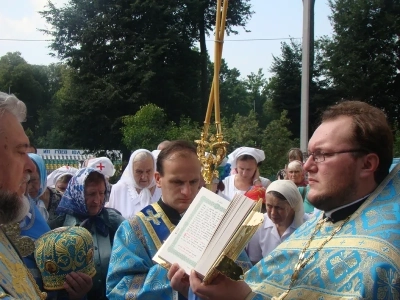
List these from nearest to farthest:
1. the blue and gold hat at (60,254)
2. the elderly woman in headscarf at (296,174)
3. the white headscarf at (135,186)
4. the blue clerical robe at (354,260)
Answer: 1. the blue clerical robe at (354,260)
2. the blue and gold hat at (60,254)
3. the white headscarf at (135,186)
4. the elderly woman in headscarf at (296,174)

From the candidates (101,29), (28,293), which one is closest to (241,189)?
(28,293)

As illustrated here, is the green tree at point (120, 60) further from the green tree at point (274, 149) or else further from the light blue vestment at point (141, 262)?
the light blue vestment at point (141, 262)

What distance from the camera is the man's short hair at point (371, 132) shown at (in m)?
2.12

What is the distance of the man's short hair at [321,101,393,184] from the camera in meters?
2.12

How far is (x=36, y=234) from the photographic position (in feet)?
10.7

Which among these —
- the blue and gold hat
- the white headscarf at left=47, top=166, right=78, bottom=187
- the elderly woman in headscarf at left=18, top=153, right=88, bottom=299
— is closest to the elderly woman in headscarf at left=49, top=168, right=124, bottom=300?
the elderly woman in headscarf at left=18, top=153, right=88, bottom=299

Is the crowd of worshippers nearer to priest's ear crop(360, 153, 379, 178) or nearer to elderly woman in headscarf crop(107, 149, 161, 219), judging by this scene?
priest's ear crop(360, 153, 379, 178)

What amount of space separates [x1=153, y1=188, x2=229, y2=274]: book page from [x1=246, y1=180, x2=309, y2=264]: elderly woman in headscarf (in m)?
2.06

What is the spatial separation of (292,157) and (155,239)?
15.2ft

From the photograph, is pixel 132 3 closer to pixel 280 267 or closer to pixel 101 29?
pixel 101 29

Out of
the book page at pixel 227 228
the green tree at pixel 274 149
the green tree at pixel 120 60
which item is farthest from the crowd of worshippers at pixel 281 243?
the green tree at pixel 120 60

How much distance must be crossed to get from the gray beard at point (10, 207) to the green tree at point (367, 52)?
27004 millimetres

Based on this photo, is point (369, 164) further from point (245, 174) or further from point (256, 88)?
point (256, 88)

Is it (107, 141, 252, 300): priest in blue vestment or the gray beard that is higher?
the gray beard
